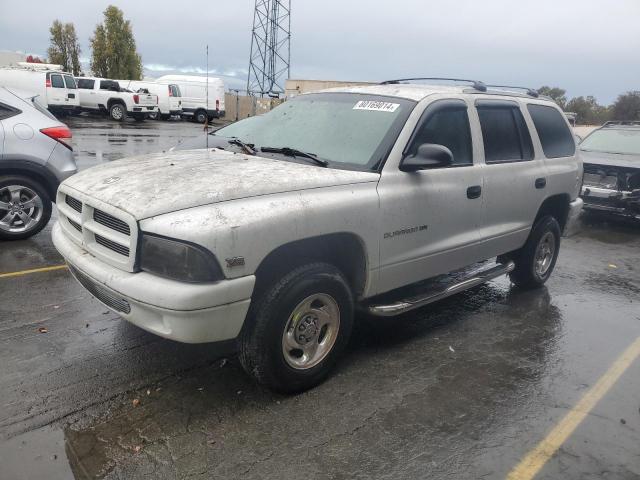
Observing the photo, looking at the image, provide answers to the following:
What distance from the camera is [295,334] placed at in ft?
11.1

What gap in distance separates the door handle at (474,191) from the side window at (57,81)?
25.2m

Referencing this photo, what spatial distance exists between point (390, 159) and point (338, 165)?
1.20ft

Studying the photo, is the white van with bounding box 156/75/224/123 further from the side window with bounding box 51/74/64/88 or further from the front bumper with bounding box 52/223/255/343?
the front bumper with bounding box 52/223/255/343

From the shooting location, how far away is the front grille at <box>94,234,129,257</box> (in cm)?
302

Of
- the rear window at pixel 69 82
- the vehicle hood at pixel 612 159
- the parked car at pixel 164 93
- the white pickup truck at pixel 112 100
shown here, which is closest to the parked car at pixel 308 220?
the vehicle hood at pixel 612 159

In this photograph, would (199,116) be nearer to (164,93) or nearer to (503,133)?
(164,93)

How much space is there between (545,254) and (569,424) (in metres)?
2.95

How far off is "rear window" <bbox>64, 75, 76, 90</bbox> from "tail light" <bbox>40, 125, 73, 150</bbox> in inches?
850

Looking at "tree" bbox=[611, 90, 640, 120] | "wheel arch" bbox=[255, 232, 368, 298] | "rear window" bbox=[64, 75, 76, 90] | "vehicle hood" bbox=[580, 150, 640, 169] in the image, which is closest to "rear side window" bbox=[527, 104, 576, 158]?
"wheel arch" bbox=[255, 232, 368, 298]

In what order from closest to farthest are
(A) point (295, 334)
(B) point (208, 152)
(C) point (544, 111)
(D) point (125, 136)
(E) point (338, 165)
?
(A) point (295, 334), (E) point (338, 165), (B) point (208, 152), (C) point (544, 111), (D) point (125, 136)

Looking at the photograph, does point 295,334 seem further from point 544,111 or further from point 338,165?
point 544,111

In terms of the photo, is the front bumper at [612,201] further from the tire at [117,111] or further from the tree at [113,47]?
the tree at [113,47]

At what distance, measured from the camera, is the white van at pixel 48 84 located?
24.0 metres

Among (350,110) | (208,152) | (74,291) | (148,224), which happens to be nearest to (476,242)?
(350,110)
